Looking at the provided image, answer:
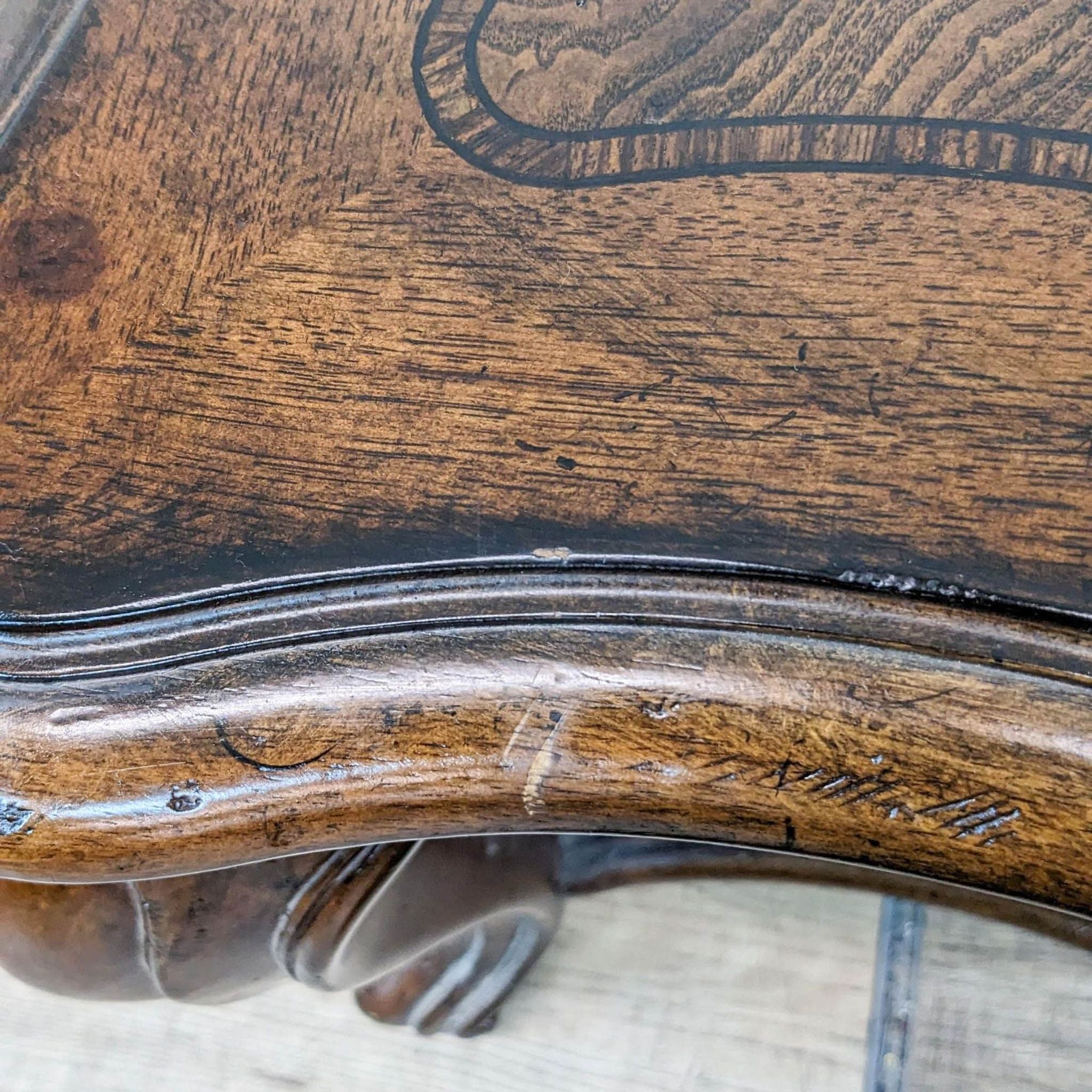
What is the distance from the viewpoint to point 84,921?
0.62m

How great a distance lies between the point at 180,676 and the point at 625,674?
0.65ft

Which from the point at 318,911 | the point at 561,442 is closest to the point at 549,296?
the point at 561,442

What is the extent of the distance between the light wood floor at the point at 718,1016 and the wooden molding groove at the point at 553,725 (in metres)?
0.45

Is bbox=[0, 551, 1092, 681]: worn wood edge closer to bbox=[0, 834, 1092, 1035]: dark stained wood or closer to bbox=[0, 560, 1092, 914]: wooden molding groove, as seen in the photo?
bbox=[0, 560, 1092, 914]: wooden molding groove

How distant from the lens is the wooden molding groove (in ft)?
1.21

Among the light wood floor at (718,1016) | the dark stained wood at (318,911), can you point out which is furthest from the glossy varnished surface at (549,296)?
the light wood floor at (718,1016)

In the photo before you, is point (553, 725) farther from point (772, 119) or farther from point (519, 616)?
point (772, 119)

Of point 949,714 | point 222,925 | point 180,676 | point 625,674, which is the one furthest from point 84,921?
point 949,714

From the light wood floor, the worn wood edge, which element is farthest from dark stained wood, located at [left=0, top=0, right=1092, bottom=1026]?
the light wood floor

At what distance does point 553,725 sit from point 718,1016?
1.77 ft

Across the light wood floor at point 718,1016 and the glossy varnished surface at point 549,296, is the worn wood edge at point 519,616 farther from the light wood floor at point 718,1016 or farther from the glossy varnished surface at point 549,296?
the light wood floor at point 718,1016

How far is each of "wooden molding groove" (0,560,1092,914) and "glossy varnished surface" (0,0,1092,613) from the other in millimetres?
20

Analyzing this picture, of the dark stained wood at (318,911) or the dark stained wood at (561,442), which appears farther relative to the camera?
the dark stained wood at (318,911)

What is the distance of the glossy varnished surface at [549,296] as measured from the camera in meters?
0.40
